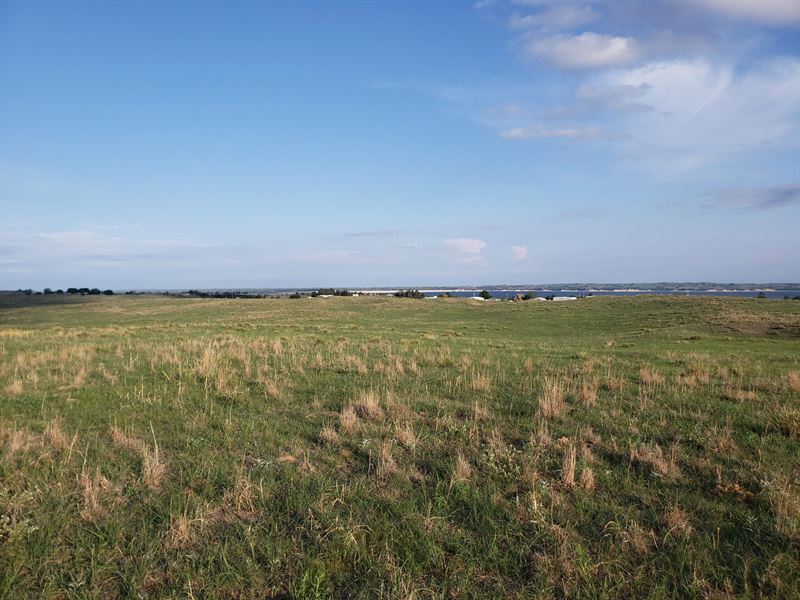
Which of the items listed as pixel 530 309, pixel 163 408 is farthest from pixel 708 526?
pixel 530 309

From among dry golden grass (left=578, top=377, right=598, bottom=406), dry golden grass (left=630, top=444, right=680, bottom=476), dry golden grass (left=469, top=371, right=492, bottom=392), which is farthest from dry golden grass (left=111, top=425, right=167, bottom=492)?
dry golden grass (left=578, top=377, right=598, bottom=406)

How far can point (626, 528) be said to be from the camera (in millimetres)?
5258

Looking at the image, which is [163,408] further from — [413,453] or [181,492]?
[413,453]

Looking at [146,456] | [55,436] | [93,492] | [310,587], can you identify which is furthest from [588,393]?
[55,436]

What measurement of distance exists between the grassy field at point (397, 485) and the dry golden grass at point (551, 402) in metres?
0.05

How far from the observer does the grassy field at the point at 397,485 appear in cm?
464

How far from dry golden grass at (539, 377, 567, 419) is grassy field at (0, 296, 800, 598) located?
5 cm

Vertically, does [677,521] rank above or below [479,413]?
below

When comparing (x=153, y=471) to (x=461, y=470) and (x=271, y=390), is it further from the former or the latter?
(x=271, y=390)

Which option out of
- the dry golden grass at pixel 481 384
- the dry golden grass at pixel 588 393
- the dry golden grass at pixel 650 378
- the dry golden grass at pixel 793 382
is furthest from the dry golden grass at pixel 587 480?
the dry golden grass at pixel 793 382

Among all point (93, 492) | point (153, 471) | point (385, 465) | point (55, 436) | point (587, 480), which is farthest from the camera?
point (55, 436)

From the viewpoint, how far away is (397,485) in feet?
20.9

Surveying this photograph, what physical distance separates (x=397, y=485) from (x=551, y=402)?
4148 millimetres

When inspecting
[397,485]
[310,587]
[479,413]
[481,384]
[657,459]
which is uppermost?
[481,384]
